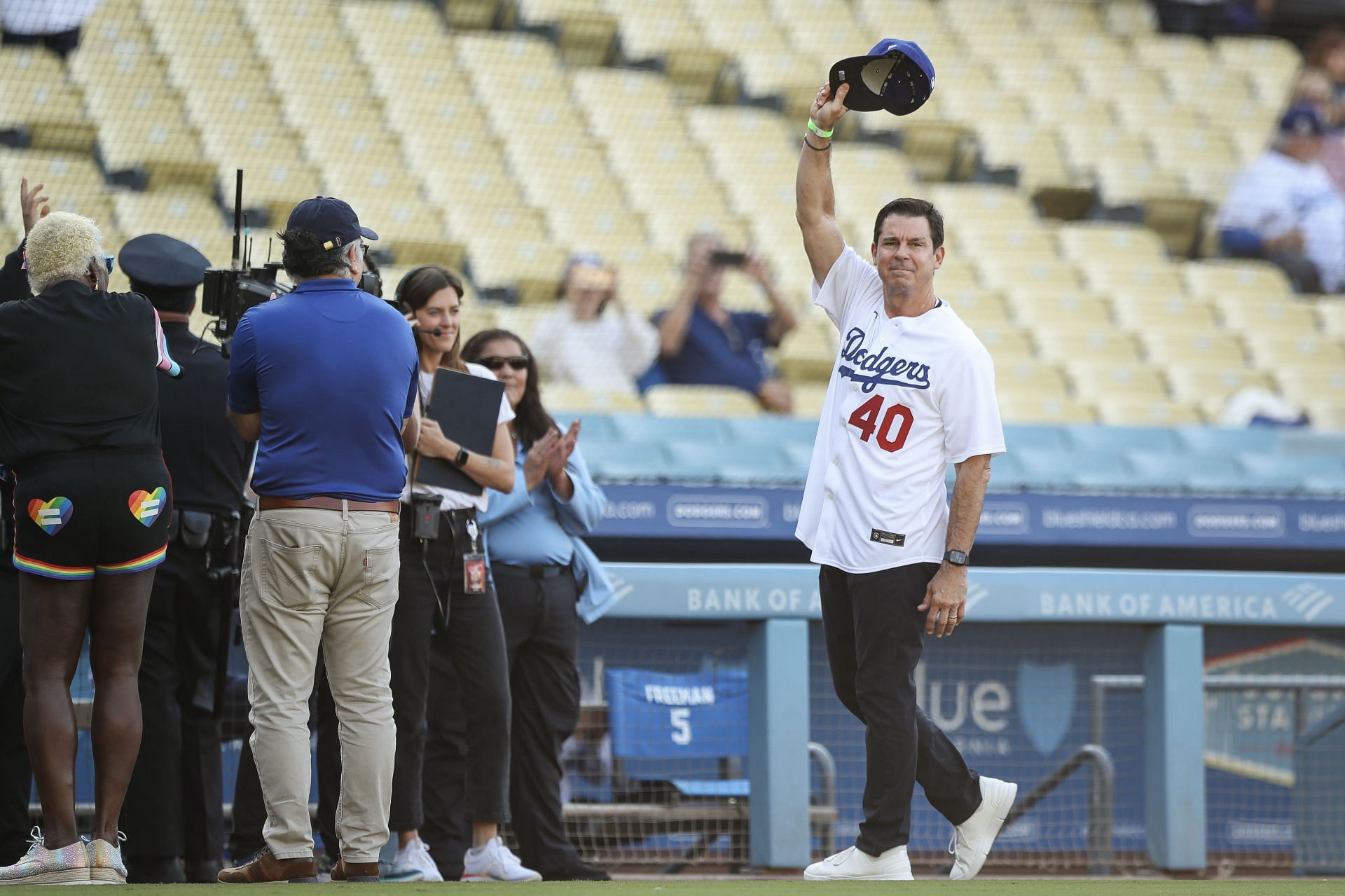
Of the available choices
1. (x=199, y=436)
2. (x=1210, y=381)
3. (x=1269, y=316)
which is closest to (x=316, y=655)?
(x=199, y=436)

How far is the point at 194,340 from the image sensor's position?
13.6ft

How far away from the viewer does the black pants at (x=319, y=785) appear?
3.96 meters

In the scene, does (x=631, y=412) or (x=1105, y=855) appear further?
(x=631, y=412)

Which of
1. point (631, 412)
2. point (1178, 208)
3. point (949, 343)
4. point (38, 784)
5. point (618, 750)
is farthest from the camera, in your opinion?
point (1178, 208)

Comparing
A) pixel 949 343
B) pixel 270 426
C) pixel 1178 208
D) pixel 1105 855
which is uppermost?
pixel 1178 208

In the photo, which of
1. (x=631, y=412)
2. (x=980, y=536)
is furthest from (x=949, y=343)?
(x=631, y=412)

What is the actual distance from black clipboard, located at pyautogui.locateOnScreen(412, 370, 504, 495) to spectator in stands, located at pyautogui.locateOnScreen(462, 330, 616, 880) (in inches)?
11.0

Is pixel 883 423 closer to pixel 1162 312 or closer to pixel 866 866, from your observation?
pixel 866 866

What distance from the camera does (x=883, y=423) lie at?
12.1ft

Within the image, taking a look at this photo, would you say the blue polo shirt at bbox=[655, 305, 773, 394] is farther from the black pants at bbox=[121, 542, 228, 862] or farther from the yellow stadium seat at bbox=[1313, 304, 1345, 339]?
the black pants at bbox=[121, 542, 228, 862]

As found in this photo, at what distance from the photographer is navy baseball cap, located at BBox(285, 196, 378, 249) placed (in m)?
3.37

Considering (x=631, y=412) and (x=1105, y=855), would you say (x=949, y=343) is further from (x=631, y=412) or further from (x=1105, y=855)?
(x=631, y=412)

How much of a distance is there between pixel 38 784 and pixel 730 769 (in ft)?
8.08

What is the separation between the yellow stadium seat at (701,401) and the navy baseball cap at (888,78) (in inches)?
186
